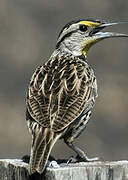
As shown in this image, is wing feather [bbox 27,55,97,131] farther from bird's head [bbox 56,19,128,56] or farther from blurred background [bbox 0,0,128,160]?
blurred background [bbox 0,0,128,160]

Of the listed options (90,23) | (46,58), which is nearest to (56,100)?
(90,23)

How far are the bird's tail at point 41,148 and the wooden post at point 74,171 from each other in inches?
2.1

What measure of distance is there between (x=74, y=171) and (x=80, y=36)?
2378 mm

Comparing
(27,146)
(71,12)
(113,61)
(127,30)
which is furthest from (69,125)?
(71,12)

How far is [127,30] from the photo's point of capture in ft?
60.0

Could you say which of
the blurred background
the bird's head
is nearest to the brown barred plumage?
the bird's head

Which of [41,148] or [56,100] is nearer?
[41,148]

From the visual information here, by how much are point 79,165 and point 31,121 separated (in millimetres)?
653

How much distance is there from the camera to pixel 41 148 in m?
6.71

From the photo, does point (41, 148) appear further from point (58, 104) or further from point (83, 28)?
point (83, 28)

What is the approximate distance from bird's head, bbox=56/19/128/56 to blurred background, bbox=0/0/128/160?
4.64 metres

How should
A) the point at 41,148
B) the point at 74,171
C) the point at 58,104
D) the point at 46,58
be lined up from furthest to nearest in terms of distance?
the point at 46,58
the point at 58,104
the point at 41,148
the point at 74,171

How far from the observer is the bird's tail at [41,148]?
253 inches

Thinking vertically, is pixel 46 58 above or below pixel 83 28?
below
